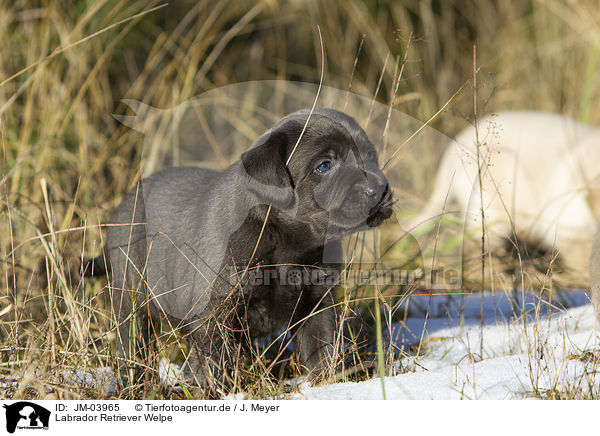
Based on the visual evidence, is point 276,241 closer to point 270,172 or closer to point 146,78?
point 270,172

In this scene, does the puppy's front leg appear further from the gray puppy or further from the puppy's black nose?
the puppy's black nose

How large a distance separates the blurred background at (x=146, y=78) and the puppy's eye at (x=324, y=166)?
15.0 inches

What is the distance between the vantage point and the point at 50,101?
4.46 metres

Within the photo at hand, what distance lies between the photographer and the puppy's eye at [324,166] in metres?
2.61

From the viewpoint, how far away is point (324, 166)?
262 centimetres

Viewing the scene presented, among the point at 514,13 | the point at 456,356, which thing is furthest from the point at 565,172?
the point at 514,13

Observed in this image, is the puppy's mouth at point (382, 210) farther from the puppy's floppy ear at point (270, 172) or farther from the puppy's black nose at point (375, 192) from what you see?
the puppy's floppy ear at point (270, 172)

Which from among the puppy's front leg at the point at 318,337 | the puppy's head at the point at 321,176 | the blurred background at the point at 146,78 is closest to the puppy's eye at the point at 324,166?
the puppy's head at the point at 321,176

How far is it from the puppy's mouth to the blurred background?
53 centimetres

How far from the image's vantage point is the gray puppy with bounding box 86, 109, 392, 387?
254cm
